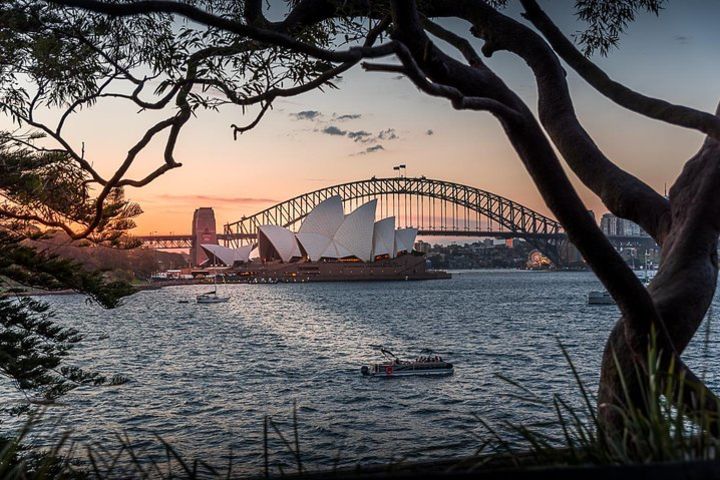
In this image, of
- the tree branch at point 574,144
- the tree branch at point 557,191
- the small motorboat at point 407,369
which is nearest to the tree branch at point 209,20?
the tree branch at point 557,191

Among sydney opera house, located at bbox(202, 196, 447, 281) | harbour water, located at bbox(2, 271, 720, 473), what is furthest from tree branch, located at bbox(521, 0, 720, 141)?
sydney opera house, located at bbox(202, 196, 447, 281)

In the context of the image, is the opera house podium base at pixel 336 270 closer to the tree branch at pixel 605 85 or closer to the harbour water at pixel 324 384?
the harbour water at pixel 324 384

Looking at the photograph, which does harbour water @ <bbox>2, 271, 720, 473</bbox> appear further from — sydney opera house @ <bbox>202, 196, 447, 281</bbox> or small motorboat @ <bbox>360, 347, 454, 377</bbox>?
sydney opera house @ <bbox>202, 196, 447, 281</bbox>

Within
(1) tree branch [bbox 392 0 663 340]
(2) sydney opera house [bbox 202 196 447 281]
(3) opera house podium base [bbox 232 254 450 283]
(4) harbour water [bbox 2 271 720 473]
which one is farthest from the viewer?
(3) opera house podium base [bbox 232 254 450 283]

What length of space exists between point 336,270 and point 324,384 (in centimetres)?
8356

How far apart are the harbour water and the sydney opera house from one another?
4760cm

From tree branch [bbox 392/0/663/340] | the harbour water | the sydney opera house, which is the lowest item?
the harbour water

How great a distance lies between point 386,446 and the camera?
46.0ft

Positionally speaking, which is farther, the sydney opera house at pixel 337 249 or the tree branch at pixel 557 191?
the sydney opera house at pixel 337 249

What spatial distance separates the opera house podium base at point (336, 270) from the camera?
106 meters

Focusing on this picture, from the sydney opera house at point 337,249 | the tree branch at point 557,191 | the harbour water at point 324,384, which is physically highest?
the sydney opera house at point 337,249

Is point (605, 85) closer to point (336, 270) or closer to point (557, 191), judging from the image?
point (557, 191)

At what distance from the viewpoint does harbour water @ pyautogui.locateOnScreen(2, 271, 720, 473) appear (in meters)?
14.5

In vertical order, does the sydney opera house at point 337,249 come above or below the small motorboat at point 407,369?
above
